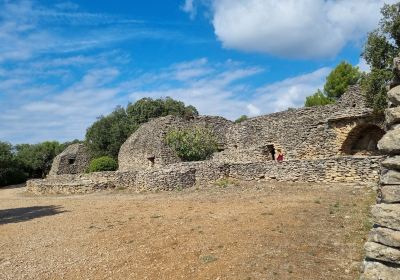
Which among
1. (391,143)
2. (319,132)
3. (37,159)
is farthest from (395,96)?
(37,159)

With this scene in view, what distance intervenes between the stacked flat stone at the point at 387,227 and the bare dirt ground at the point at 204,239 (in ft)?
7.22

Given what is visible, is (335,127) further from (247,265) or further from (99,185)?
(247,265)

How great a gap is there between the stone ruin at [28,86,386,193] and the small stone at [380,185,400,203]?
999 centimetres

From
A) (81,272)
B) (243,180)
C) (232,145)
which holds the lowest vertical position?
(81,272)

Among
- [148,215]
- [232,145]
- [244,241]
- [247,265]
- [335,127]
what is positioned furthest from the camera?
[232,145]

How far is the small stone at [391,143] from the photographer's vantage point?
3945 mm

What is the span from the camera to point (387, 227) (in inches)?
152

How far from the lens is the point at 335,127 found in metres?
21.1

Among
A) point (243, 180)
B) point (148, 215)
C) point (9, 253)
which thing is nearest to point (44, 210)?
point (148, 215)

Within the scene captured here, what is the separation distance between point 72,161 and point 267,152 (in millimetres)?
23868

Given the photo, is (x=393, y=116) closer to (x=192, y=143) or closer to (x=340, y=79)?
(x=192, y=143)

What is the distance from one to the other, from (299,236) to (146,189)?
11951 mm

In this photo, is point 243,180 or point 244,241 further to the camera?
point 243,180

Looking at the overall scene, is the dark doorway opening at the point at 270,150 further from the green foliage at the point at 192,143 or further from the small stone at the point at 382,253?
the small stone at the point at 382,253
